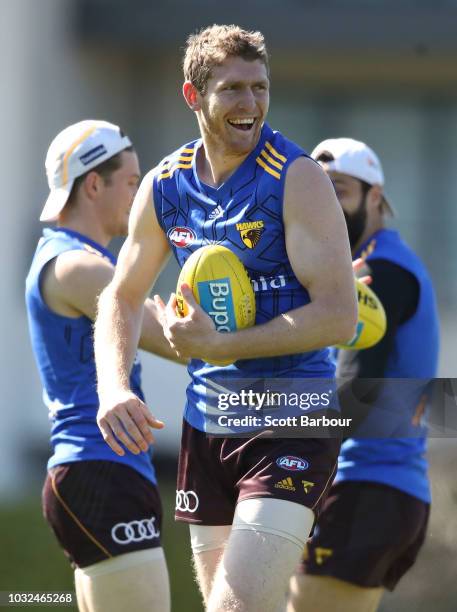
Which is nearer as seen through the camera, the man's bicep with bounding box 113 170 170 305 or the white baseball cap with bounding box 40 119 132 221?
the man's bicep with bounding box 113 170 170 305

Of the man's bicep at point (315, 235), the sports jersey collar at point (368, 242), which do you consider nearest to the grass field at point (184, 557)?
the sports jersey collar at point (368, 242)

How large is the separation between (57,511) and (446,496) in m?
1.94

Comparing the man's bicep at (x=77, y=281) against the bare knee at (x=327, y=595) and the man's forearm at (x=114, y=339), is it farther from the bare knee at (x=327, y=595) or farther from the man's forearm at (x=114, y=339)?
the bare knee at (x=327, y=595)

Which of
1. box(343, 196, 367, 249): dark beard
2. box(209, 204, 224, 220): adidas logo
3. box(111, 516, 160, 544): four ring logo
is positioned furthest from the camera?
box(343, 196, 367, 249): dark beard

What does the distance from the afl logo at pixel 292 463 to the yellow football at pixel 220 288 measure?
0.38 meters

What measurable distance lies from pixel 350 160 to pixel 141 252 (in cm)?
179

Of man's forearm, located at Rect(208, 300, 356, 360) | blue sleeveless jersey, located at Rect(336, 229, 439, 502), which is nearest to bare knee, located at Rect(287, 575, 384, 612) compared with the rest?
blue sleeveless jersey, located at Rect(336, 229, 439, 502)

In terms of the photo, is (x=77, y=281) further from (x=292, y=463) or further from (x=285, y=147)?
(x=292, y=463)

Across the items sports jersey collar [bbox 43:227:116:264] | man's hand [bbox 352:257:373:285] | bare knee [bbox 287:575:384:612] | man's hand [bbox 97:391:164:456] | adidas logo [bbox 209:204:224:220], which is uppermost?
adidas logo [bbox 209:204:224:220]

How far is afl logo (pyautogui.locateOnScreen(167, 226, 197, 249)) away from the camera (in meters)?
4.65

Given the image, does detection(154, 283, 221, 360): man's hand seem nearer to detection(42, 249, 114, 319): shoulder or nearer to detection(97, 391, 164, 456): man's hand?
detection(97, 391, 164, 456): man's hand

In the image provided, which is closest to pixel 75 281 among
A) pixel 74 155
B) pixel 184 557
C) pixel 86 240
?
pixel 86 240

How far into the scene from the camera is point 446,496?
6.17m

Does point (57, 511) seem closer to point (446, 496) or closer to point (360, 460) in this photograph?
point (360, 460)
